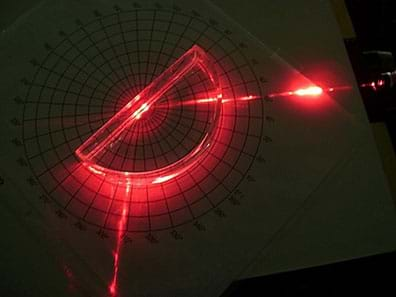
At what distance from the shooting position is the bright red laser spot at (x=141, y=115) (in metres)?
0.58

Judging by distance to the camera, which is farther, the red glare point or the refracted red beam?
the red glare point

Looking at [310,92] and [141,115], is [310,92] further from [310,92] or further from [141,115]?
[141,115]

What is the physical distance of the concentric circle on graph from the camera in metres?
0.56

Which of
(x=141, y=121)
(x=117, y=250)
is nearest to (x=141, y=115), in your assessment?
(x=141, y=121)

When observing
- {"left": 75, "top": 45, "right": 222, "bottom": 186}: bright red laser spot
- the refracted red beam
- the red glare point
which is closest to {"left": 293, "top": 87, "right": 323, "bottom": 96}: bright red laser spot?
the red glare point

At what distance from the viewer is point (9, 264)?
0.53 m

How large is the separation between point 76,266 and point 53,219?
70 millimetres

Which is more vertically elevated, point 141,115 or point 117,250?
point 141,115

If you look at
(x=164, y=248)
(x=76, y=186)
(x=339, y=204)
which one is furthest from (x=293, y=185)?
(x=76, y=186)

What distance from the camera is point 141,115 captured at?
0.63m

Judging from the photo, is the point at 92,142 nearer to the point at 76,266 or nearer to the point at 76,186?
the point at 76,186

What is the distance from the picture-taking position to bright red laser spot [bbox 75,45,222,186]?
1.91 feet

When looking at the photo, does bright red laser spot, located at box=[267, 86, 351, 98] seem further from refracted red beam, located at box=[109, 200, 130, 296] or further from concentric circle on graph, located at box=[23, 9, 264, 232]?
refracted red beam, located at box=[109, 200, 130, 296]

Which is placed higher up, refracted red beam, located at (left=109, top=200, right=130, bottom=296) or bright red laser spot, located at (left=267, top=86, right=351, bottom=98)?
bright red laser spot, located at (left=267, top=86, right=351, bottom=98)
